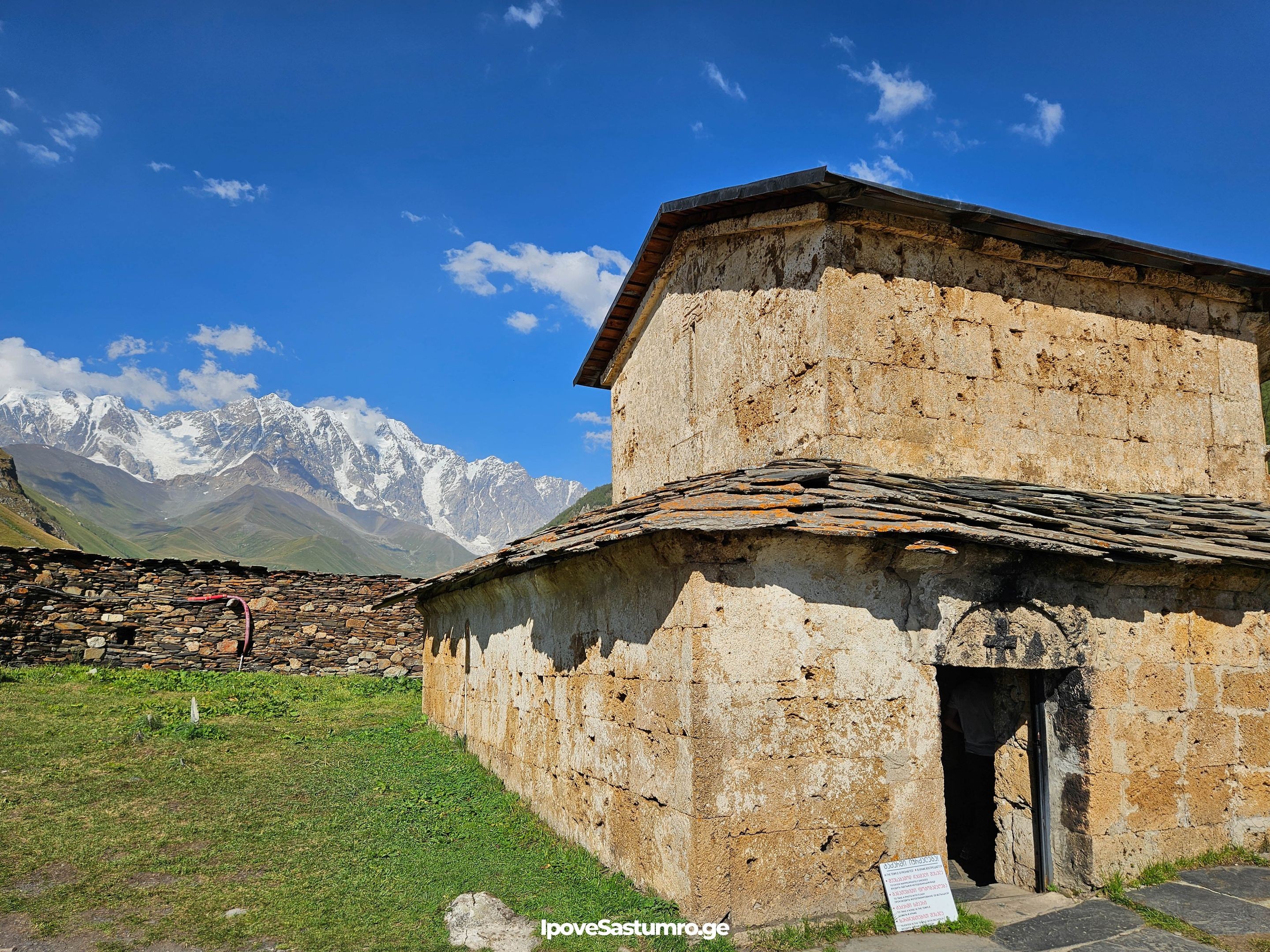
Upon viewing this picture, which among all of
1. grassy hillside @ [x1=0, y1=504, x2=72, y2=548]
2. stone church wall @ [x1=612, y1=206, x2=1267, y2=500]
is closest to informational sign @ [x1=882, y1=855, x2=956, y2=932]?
stone church wall @ [x1=612, y1=206, x2=1267, y2=500]

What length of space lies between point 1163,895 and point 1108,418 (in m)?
4.15

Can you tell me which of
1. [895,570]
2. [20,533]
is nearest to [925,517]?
[895,570]

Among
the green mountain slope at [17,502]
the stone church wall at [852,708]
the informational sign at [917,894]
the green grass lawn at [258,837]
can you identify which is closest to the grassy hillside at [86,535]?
the green mountain slope at [17,502]

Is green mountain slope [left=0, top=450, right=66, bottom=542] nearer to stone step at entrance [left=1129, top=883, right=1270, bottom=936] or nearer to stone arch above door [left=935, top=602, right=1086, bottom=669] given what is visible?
stone arch above door [left=935, top=602, right=1086, bottom=669]

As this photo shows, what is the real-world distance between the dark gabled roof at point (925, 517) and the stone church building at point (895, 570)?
0.12ft

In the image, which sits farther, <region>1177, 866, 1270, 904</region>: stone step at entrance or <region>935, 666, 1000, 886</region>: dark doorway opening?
<region>935, 666, 1000, 886</region>: dark doorway opening

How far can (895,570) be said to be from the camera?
5.21 metres

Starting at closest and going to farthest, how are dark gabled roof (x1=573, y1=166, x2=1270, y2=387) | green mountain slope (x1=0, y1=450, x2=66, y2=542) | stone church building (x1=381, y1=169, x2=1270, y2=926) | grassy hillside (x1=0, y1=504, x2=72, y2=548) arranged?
stone church building (x1=381, y1=169, x2=1270, y2=926) < dark gabled roof (x1=573, y1=166, x2=1270, y2=387) < grassy hillside (x1=0, y1=504, x2=72, y2=548) < green mountain slope (x1=0, y1=450, x2=66, y2=542)

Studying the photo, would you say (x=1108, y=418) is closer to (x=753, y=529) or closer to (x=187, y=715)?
(x=753, y=529)

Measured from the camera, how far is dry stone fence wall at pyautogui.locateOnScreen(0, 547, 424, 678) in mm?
13758

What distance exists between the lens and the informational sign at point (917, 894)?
4801 millimetres

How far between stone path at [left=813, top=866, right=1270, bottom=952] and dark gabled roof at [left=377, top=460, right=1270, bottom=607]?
224 cm

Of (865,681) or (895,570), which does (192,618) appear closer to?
(865,681)

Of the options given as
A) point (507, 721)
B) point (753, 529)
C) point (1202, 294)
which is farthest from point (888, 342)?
point (507, 721)
